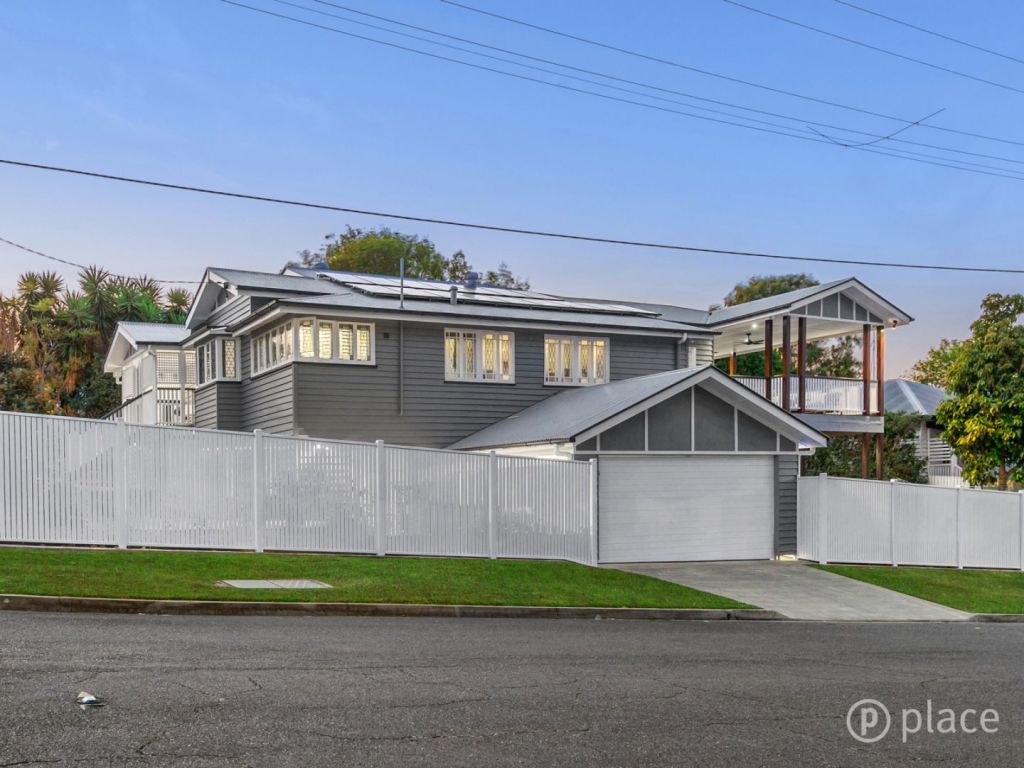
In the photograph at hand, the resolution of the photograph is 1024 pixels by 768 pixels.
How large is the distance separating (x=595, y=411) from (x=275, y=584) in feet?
32.5

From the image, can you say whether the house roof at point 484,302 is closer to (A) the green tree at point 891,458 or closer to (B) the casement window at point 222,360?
(B) the casement window at point 222,360

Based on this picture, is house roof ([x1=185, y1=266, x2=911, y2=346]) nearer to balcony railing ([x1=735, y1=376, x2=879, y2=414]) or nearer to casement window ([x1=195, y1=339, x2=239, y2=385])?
casement window ([x1=195, y1=339, x2=239, y2=385])

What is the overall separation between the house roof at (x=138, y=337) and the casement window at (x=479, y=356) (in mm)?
10772

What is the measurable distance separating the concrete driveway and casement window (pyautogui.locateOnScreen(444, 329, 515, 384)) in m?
7.51

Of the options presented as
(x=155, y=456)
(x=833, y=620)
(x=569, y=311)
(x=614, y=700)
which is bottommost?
(x=833, y=620)

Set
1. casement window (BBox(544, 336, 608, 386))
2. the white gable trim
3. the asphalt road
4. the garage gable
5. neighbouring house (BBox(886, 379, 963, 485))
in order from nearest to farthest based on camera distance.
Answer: the asphalt road < the white gable trim < the garage gable < casement window (BBox(544, 336, 608, 386)) < neighbouring house (BBox(886, 379, 963, 485))

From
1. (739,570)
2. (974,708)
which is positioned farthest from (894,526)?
(974,708)

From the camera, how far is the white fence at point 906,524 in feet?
80.0

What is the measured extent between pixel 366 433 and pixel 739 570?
9.43 meters

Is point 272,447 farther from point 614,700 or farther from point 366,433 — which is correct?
point 614,700

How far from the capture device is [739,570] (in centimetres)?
2255

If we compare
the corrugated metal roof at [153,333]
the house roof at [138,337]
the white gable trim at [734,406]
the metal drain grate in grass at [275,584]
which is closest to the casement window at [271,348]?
the house roof at [138,337]

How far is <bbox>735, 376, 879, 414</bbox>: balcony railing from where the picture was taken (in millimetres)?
32781

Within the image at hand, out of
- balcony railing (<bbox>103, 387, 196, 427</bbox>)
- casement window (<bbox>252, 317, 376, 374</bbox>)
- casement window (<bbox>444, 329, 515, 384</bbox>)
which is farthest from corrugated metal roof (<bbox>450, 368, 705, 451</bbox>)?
balcony railing (<bbox>103, 387, 196, 427</bbox>)
